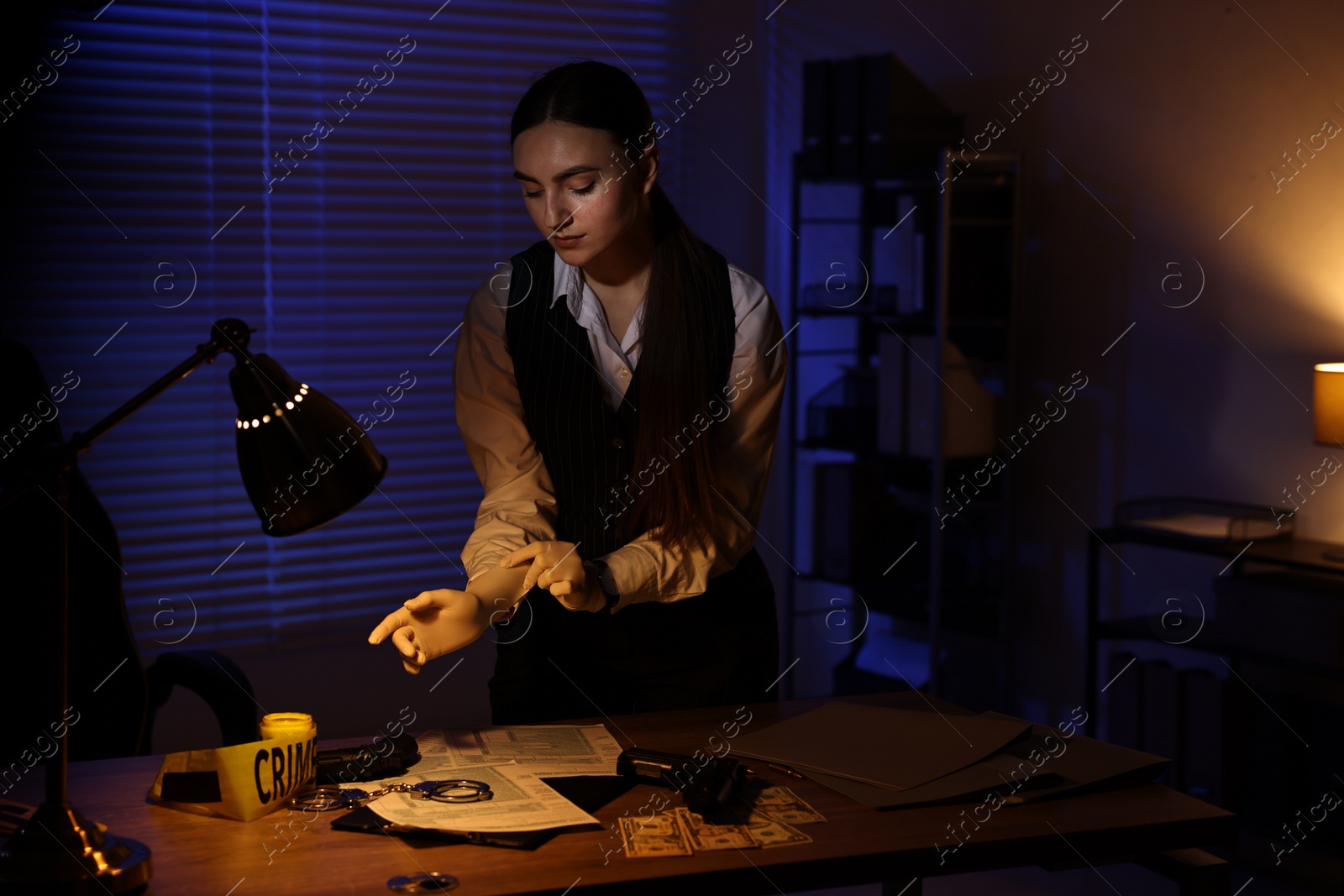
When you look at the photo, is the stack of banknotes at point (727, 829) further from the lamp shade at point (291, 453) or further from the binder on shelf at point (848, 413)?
the binder on shelf at point (848, 413)

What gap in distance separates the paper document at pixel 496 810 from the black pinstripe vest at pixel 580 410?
548 millimetres

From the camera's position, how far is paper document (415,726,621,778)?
1.42 metres

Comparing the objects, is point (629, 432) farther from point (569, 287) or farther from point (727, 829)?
point (727, 829)

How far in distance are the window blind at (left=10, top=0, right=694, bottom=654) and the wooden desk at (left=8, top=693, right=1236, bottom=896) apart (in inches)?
75.6

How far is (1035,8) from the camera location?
327 cm

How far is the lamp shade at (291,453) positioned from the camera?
1.15 metres

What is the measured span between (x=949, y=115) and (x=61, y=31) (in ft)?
7.53

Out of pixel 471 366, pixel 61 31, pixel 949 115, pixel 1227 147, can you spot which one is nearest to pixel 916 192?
pixel 949 115

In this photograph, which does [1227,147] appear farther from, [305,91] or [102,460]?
[102,460]

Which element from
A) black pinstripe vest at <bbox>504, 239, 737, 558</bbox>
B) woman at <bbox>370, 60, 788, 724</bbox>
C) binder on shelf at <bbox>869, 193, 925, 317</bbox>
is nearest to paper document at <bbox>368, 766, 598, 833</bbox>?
woman at <bbox>370, 60, 788, 724</bbox>

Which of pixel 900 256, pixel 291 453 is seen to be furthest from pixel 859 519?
pixel 291 453

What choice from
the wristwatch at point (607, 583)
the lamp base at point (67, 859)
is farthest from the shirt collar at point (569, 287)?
the lamp base at point (67, 859)

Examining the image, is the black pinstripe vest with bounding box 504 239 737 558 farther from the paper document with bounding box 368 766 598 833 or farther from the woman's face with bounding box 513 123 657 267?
the paper document with bounding box 368 766 598 833

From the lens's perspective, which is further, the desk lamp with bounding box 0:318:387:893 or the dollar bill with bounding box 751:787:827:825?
the dollar bill with bounding box 751:787:827:825
